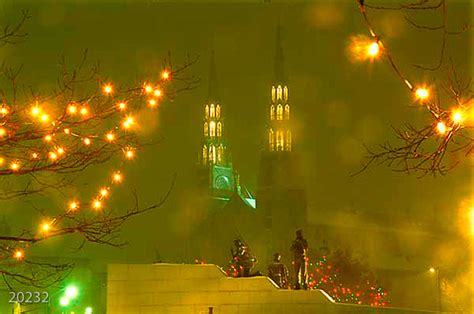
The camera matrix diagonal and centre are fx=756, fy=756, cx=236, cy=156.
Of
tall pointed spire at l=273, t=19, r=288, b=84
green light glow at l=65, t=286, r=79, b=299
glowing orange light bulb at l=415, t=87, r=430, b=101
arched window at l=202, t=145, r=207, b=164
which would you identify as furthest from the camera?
arched window at l=202, t=145, r=207, b=164

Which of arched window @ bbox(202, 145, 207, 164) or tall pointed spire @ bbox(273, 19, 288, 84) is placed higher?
tall pointed spire @ bbox(273, 19, 288, 84)

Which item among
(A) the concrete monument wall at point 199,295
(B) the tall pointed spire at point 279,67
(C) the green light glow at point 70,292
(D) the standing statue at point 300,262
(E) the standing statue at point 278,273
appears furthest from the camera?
(B) the tall pointed spire at point 279,67

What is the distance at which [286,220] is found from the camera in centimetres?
7994

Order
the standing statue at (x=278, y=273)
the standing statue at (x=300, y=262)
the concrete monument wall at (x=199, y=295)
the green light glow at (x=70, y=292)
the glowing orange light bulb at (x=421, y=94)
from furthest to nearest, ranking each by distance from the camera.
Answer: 1. the standing statue at (x=278, y=273)
2. the standing statue at (x=300, y=262)
3. the green light glow at (x=70, y=292)
4. the concrete monument wall at (x=199, y=295)
5. the glowing orange light bulb at (x=421, y=94)

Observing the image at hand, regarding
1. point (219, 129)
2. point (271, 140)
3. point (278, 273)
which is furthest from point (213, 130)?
point (278, 273)

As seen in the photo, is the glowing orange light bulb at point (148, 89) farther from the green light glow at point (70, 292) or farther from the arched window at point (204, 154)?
the arched window at point (204, 154)

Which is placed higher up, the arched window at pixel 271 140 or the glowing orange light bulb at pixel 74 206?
the arched window at pixel 271 140

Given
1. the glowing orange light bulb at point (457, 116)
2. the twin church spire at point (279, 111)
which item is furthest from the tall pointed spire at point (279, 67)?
the glowing orange light bulb at point (457, 116)

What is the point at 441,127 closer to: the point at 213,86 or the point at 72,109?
the point at 72,109

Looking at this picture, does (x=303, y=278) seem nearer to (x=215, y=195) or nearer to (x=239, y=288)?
(x=239, y=288)

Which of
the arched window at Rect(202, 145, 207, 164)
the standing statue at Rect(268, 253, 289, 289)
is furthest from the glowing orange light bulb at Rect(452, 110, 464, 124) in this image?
the arched window at Rect(202, 145, 207, 164)

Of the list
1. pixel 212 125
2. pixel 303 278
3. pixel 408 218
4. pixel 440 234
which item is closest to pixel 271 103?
pixel 212 125

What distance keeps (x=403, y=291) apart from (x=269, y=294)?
143 ft

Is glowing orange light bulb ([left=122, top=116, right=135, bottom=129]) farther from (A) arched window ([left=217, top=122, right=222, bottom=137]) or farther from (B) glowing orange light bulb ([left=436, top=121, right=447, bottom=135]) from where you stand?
(A) arched window ([left=217, top=122, right=222, bottom=137])
